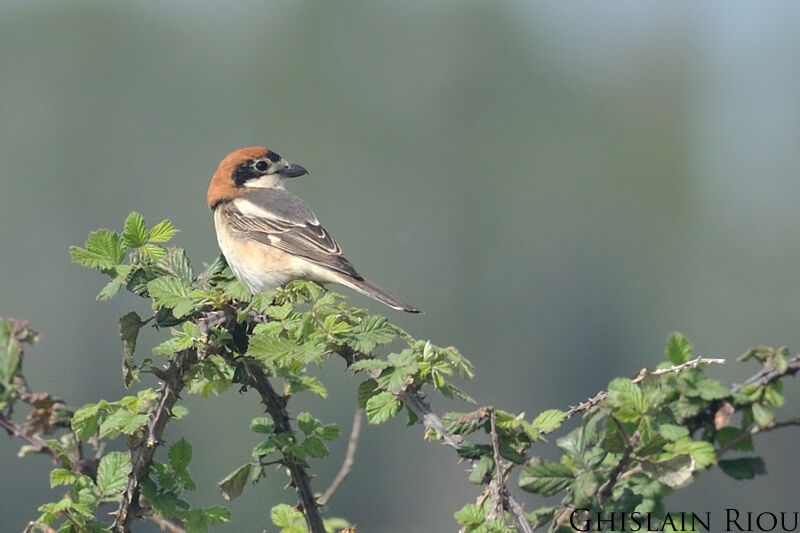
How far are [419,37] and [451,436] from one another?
230 feet

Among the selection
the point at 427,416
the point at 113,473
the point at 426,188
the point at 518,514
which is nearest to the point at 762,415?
the point at 518,514

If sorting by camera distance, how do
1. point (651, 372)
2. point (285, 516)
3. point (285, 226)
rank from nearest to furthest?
point (651, 372), point (285, 516), point (285, 226)

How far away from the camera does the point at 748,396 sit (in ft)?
8.66

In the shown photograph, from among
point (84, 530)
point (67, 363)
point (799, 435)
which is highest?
point (67, 363)

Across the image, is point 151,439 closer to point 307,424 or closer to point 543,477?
point 307,424

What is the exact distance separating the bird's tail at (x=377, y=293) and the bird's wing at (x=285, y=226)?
0.17ft

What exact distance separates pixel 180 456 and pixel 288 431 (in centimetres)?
32

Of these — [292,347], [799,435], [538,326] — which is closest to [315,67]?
[538,326]

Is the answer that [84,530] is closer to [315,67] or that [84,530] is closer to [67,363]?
[67,363]

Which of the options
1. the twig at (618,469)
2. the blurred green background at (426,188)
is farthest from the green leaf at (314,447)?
the blurred green background at (426,188)

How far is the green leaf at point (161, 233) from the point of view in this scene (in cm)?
327

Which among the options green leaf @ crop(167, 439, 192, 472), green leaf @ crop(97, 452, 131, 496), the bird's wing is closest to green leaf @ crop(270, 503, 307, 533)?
green leaf @ crop(167, 439, 192, 472)

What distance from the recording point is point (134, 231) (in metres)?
3.21

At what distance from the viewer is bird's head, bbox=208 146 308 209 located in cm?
647
